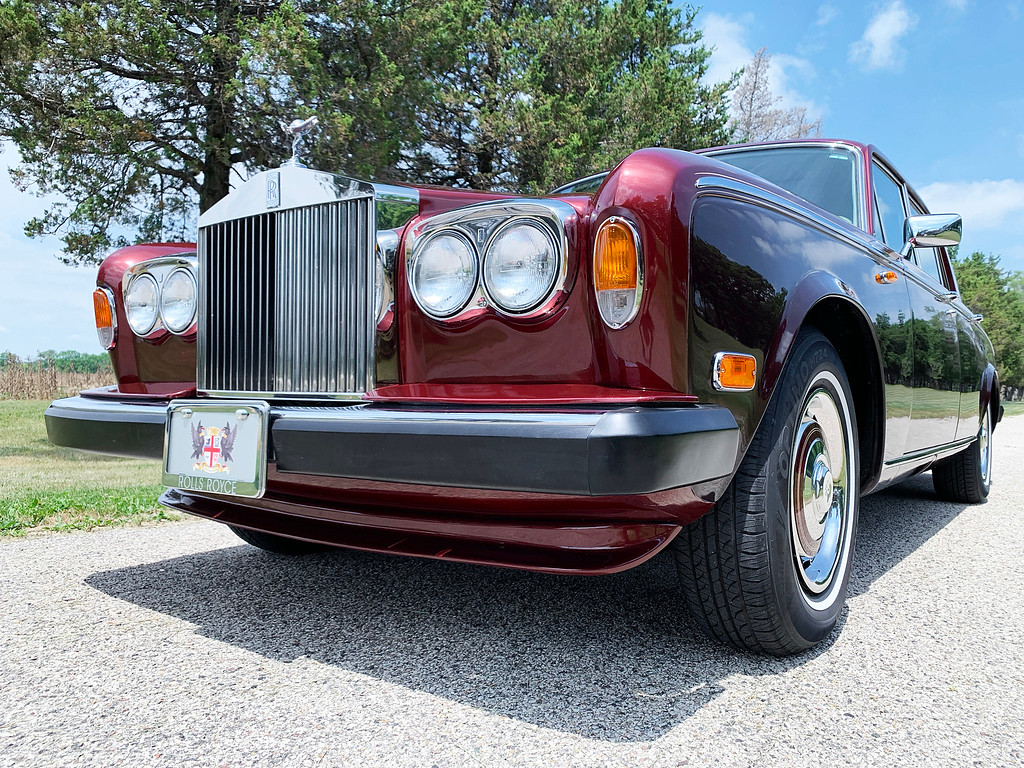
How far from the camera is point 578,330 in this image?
1.67 m

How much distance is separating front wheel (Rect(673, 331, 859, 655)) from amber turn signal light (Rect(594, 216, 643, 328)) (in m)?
0.50

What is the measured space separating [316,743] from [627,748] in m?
0.60

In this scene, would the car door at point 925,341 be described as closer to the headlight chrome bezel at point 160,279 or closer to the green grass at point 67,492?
the headlight chrome bezel at point 160,279

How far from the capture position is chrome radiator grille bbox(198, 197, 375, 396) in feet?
6.56

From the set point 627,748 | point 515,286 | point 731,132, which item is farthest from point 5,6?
point 731,132

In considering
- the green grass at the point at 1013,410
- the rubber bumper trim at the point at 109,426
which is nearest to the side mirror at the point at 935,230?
the rubber bumper trim at the point at 109,426

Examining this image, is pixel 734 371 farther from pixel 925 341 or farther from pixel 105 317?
pixel 105 317

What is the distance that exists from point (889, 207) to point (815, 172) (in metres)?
0.56

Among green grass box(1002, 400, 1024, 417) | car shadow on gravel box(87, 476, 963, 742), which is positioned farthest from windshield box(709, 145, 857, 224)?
green grass box(1002, 400, 1024, 417)

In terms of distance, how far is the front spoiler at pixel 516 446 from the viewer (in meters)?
1.42

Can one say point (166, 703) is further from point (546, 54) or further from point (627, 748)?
point (546, 54)

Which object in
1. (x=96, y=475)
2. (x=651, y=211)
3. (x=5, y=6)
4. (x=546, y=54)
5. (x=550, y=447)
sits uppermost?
(x=546, y=54)

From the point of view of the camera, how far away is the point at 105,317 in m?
2.64

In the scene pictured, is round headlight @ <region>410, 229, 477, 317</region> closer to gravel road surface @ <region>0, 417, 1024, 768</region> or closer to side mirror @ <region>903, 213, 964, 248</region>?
gravel road surface @ <region>0, 417, 1024, 768</region>
